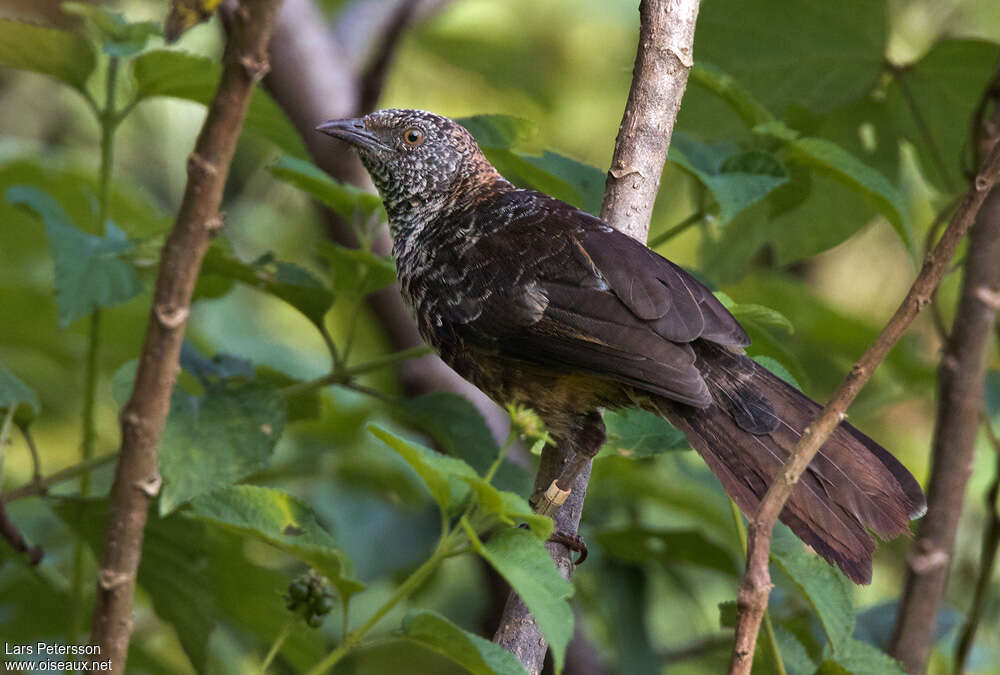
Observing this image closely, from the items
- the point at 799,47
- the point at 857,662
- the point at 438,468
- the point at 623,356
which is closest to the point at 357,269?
the point at 623,356

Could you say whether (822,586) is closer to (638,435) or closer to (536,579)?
(638,435)

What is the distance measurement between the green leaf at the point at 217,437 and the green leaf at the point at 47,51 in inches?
33.7

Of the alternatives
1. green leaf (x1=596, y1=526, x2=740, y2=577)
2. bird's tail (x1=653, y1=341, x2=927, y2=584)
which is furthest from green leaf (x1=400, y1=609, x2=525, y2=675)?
green leaf (x1=596, y1=526, x2=740, y2=577)

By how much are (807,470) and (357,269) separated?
1.11 meters

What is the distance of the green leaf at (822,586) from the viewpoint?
→ 192 cm

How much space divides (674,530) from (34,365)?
2.87m

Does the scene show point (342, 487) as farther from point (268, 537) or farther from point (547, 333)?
point (268, 537)

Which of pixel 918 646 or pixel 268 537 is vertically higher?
pixel 918 646

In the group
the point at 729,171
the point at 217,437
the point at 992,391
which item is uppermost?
the point at 992,391

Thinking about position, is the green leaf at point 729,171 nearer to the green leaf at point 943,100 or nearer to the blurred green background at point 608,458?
the blurred green background at point 608,458

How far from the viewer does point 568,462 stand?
85.6 inches

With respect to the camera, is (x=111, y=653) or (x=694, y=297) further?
(x=694, y=297)

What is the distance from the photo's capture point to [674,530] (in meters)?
2.75

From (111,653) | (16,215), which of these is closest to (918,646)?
(111,653)
